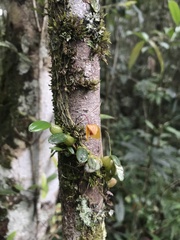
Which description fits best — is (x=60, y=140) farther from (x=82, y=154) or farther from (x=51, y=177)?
(x=51, y=177)

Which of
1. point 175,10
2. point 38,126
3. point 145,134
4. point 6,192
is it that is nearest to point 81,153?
point 38,126

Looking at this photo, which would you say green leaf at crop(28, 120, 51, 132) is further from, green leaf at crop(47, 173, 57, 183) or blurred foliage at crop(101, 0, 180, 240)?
blurred foliage at crop(101, 0, 180, 240)

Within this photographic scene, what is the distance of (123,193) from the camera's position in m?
1.69

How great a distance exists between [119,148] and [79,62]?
1.39 m

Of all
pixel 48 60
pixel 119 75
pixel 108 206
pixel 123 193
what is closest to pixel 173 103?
pixel 119 75

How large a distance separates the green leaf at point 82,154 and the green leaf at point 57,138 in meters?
0.03

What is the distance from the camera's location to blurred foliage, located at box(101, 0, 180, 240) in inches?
56.7

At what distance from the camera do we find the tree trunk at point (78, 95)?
0.51 meters

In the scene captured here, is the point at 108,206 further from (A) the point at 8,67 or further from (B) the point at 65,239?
(A) the point at 8,67

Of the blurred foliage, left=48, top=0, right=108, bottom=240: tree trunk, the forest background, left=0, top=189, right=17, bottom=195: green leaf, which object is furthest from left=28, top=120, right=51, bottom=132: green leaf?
the blurred foliage

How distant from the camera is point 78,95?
52 cm

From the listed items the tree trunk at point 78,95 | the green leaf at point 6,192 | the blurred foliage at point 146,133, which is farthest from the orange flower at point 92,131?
the blurred foliage at point 146,133

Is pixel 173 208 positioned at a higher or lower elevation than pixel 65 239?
lower

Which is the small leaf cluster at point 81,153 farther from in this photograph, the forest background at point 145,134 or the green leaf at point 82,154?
the forest background at point 145,134
